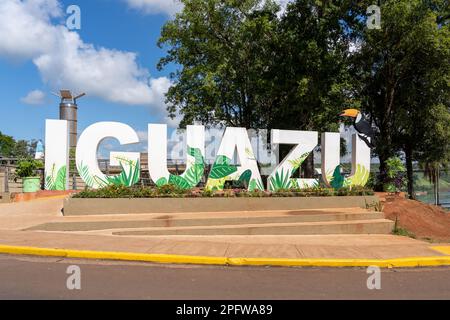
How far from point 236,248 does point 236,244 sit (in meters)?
0.54

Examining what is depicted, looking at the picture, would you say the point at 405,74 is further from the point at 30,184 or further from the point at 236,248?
the point at 30,184

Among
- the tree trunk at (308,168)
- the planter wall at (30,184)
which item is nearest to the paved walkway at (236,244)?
the planter wall at (30,184)

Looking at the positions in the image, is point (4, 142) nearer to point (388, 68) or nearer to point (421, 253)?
point (388, 68)

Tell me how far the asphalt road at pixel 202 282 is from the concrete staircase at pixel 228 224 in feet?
10.5

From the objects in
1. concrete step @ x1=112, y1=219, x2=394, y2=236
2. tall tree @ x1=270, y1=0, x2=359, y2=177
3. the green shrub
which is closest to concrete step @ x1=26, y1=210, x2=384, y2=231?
concrete step @ x1=112, y1=219, x2=394, y2=236

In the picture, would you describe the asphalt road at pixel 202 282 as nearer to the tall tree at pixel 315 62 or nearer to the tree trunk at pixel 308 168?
the tree trunk at pixel 308 168

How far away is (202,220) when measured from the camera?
11922 millimetres

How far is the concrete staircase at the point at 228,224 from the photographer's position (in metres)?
11.4

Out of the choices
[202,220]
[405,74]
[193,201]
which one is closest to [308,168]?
[405,74]

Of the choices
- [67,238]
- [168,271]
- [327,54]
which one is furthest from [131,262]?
[327,54]

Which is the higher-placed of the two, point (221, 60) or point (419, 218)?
point (221, 60)

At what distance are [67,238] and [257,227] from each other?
485 centimetres

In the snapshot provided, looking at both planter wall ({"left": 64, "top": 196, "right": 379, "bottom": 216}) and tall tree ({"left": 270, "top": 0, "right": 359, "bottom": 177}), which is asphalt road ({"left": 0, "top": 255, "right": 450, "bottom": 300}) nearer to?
planter wall ({"left": 64, "top": 196, "right": 379, "bottom": 216})

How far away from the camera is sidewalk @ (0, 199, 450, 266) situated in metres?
8.22
